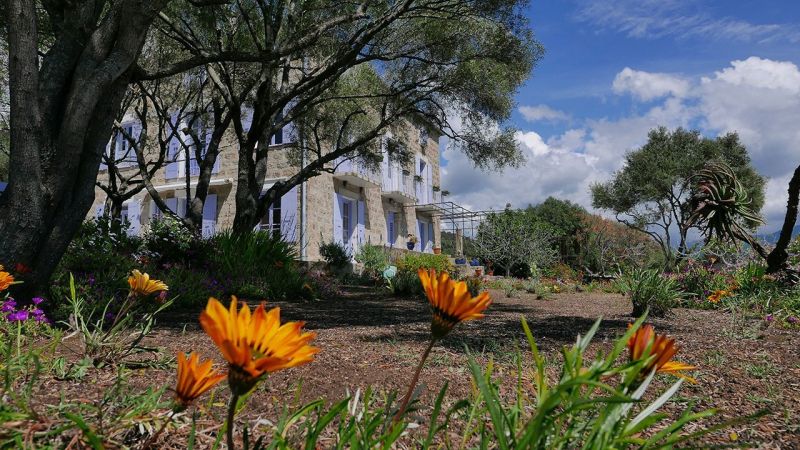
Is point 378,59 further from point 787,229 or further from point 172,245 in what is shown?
point 787,229

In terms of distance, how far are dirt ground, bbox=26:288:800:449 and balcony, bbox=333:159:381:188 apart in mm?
12774

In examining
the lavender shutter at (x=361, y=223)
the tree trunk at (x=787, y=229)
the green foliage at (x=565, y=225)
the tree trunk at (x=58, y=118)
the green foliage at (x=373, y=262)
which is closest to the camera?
the tree trunk at (x=58, y=118)

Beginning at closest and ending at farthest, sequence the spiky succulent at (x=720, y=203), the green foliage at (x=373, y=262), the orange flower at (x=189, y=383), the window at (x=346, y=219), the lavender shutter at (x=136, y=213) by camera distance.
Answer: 1. the orange flower at (x=189, y=383)
2. the spiky succulent at (x=720, y=203)
3. the green foliage at (x=373, y=262)
4. the lavender shutter at (x=136, y=213)
5. the window at (x=346, y=219)

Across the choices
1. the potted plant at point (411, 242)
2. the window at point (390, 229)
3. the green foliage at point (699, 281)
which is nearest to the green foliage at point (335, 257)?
the potted plant at point (411, 242)

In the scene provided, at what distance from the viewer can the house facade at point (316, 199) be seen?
663 inches

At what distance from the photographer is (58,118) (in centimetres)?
426

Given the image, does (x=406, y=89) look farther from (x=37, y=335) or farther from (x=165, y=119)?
(x=37, y=335)

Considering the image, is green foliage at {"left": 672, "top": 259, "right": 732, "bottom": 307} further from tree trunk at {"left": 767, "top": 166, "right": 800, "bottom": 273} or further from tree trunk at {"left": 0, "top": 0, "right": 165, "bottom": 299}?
tree trunk at {"left": 0, "top": 0, "right": 165, "bottom": 299}

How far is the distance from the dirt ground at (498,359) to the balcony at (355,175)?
1277cm

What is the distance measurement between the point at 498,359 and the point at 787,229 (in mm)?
4681

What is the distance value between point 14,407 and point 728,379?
3.27m

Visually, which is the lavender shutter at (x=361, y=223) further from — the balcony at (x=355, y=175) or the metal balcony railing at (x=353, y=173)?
the metal balcony railing at (x=353, y=173)

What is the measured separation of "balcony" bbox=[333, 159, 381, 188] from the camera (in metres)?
18.4

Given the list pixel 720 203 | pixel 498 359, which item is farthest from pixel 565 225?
pixel 498 359
